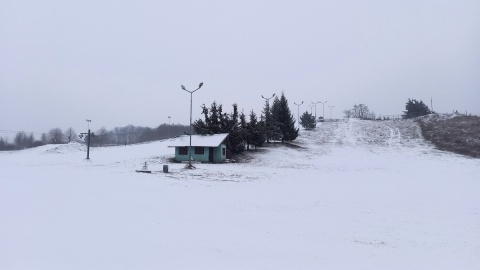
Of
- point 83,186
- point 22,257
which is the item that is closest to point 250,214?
point 22,257

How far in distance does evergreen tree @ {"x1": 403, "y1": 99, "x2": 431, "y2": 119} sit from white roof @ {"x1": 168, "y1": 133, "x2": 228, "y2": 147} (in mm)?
86720

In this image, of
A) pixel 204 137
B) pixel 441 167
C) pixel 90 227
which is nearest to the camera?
pixel 90 227

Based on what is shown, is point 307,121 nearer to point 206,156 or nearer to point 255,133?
point 255,133

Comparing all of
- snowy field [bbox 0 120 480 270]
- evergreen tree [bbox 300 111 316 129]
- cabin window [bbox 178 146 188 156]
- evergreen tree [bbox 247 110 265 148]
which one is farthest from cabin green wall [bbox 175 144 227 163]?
evergreen tree [bbox 300 111 316 129]

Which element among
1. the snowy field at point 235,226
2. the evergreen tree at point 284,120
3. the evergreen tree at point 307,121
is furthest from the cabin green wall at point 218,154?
the evergreen tree at point 307,121

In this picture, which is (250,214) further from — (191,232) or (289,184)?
(289,184)

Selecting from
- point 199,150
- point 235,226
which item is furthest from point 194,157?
point 235,226

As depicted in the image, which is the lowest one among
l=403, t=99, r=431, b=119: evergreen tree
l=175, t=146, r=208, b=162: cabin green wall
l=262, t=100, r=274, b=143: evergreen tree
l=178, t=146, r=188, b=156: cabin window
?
l=175, t=146, r=208, b=162: cabin green wall

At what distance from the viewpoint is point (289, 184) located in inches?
944

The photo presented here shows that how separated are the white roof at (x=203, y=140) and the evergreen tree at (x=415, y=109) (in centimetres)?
8672

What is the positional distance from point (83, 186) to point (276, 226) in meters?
11.5

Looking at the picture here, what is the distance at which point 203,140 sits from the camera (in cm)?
4238

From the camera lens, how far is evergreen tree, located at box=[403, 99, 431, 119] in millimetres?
106625

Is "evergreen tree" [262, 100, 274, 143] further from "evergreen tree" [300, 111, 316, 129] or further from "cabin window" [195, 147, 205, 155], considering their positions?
"evergreen tree" [300, 111, 316, 129]
